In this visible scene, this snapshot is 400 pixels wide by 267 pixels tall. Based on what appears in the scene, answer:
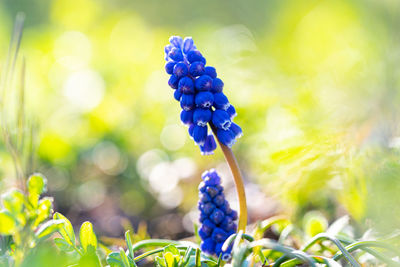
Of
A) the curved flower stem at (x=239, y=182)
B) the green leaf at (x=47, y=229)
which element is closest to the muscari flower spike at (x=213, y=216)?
the curved flower stem at (x=239, y=182)

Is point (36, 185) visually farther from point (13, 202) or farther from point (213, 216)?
point (213, 216)

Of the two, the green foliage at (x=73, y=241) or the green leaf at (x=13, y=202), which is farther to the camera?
the green foliage at (x=73, y=241)

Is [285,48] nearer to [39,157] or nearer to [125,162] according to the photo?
[125,162]

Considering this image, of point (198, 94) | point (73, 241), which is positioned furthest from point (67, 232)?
point (198, 94)

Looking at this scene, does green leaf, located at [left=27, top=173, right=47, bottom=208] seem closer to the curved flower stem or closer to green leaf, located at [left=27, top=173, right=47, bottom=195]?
green leaf, located at [left=27, top=173, right=47, bottom=195]

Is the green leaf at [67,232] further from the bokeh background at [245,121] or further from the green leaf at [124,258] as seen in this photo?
the bokeh background at [245,121]

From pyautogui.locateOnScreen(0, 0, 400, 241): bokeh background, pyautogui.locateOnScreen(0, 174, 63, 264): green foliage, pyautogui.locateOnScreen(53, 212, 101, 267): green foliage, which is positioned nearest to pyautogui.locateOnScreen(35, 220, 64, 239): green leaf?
pyautogui.locateOnScreen(0, 174, 63, 264): green foliage
